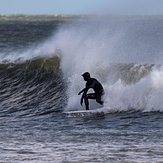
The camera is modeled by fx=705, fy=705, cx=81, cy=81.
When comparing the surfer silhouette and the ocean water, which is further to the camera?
the surfer silhouette

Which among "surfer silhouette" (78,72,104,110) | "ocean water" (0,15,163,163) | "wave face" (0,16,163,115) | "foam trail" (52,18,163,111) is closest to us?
"ocean water" (0,15,163,163)

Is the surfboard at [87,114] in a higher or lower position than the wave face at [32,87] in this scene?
lower

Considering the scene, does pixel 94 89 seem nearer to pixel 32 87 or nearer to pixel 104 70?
pixel 104 70

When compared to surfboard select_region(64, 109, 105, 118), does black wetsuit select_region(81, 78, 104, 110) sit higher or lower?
higher

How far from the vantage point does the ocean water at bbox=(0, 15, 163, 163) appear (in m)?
12.9

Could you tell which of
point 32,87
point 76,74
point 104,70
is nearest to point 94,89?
point 76,74

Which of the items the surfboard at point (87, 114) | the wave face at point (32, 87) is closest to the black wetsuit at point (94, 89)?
the surfboard at point (87, 114)

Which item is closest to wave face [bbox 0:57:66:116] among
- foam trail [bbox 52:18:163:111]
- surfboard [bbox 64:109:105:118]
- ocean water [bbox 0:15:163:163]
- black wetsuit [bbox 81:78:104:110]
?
ocean water [bbox 0:15:163:163]

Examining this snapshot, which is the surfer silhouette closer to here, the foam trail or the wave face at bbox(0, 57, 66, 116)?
the foam trail

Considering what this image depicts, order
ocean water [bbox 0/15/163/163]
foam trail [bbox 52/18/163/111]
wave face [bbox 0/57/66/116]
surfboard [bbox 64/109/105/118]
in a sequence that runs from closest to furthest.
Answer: ocean water [bbox 0/15/163/163]
surfboard [bbox 64/109/105/118]
foam trail [bbox 52/18/163/111]
wave face [bbox 0/57/66/116]

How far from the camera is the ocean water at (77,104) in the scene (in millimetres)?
12938

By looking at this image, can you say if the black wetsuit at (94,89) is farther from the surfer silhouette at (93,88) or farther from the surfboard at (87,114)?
the surfboard at (87,114)

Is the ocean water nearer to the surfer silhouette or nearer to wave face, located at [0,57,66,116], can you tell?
wave face, located at [0,57,66,116]

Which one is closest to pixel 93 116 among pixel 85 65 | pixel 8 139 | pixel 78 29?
pixel 8 139
